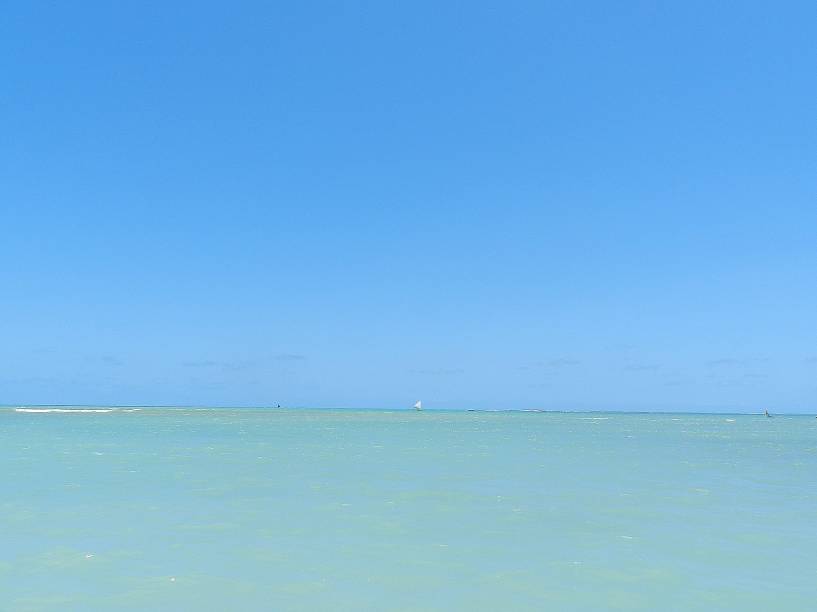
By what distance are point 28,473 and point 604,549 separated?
22.6 meters

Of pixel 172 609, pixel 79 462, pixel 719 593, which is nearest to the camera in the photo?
pixel 172 609

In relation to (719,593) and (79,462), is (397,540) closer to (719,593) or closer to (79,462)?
(719,593)

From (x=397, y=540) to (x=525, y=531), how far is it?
3.26 meters

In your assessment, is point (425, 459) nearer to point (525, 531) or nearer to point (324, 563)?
point (525, 531)

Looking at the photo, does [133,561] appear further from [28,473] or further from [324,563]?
[28,473]

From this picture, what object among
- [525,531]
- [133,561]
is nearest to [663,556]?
[525,531]

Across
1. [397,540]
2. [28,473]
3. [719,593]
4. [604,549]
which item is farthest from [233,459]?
[719,593]

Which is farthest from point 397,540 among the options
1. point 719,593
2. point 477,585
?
Result: point 719,593

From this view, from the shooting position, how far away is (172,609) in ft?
31.7

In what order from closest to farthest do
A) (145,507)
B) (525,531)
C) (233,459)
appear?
1. (525,531)
2. (145,507)
3. (233,459)

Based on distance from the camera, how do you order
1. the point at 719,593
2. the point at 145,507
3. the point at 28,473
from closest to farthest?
the point at 719,593 < the point at 145,507 < the point at 28,473

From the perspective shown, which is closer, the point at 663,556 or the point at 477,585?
the point at 477,585

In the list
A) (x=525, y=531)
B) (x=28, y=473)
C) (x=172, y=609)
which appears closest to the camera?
(x=172, y=609)

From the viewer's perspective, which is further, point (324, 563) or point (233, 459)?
point (233, 459)
